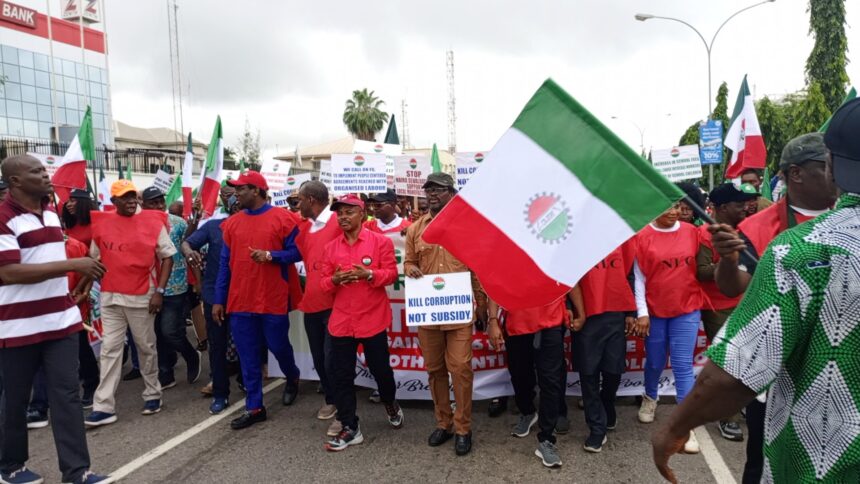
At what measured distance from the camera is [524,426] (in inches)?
185

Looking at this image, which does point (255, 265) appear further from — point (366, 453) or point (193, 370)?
point (193, 370)

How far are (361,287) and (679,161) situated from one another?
6.42 metres

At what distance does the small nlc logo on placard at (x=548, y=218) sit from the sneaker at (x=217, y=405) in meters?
4.16

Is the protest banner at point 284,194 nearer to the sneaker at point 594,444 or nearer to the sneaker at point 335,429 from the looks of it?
the sneaker at point 335,429

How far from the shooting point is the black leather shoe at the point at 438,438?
14.8ft

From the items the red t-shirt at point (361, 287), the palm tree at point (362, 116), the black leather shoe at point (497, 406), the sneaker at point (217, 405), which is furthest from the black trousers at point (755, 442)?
the palm tree at point (362, 116)

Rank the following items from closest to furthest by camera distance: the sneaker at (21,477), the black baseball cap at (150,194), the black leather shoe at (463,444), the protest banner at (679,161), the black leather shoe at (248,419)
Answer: the sneaker at (21,477) → the black leather shoe at (463,444) → the black leather shoe at (248,419) → the black baseball cap at (150,194) → the protest banner at (679,161)

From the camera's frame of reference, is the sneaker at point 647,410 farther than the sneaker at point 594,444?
Yes

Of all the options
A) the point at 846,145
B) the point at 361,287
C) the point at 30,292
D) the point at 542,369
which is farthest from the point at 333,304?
the point at 846,145

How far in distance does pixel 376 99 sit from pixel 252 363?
5751cm

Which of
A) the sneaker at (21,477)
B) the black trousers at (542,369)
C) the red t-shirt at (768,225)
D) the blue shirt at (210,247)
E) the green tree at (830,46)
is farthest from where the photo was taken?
the green tree at (830,46)

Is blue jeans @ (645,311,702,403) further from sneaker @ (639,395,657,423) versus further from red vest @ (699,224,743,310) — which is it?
sneaker @ (639,395,657,423)

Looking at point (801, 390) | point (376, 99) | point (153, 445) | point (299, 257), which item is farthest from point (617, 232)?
point (376, 99)

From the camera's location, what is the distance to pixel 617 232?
2355 millimetres
